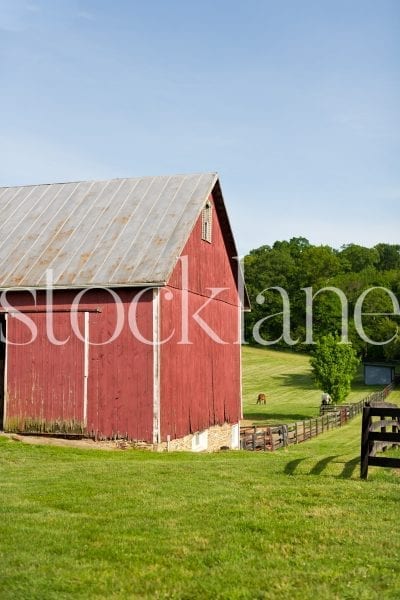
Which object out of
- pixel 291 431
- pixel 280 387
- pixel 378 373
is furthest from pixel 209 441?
pixel 378 373

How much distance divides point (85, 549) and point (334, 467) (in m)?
5.70

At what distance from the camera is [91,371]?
1744 cm

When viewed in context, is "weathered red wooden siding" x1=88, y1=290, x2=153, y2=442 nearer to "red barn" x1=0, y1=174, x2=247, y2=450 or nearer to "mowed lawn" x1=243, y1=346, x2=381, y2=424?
"red barn" x1=0, y1=174, x2=247, y2=450

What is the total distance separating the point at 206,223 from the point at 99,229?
11.0ft

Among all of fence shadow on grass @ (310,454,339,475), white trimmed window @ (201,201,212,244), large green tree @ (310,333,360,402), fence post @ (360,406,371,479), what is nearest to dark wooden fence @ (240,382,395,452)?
large green tree @ (310,333,360,402)

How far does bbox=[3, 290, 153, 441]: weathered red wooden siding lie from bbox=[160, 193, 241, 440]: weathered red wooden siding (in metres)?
0.54

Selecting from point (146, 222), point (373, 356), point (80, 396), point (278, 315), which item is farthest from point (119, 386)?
point (278, 315)

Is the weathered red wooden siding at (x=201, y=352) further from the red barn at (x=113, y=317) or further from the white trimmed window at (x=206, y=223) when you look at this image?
the white trimmed window at (x=206, y=223)

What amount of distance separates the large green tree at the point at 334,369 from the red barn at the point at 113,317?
26.3 m

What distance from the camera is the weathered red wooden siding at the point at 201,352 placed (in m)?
17.7

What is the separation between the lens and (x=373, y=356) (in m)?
73.8

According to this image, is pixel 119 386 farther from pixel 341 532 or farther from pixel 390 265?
pixel 390 265

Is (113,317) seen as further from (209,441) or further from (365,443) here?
(365,443)

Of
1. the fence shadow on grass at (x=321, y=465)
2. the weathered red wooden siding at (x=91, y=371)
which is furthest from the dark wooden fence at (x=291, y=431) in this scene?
the weathered red wooden siding at (x=91, y=371)
